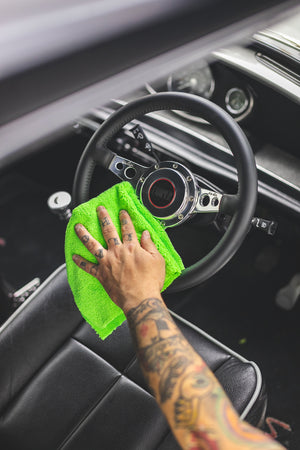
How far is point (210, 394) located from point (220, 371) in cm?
39

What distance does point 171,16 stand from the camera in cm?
108

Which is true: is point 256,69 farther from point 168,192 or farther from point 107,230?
point 107,230

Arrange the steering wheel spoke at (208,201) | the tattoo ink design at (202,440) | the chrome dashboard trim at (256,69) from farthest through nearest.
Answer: the chrome dashboard trim at (256,69) < the steering wheel spoke at (208,201) < the tattoo ink design at (202,440)

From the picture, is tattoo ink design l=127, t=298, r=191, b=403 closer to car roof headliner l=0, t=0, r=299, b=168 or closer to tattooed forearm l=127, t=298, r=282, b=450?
tattooed forearm l=127, t=298, r=282, b=450

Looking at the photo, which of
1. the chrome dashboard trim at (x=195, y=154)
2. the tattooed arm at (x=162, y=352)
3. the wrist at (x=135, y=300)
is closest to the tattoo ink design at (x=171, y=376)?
the tattooed arm at (x=162, y=352)

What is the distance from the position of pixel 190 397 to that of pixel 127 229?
344 millimetres

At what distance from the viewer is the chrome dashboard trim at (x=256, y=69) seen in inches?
42.7

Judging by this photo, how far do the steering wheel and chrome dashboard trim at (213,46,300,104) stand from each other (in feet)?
1.00

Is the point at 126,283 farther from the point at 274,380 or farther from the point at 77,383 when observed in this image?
the point at 274,380

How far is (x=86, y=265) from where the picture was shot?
82 centimetres

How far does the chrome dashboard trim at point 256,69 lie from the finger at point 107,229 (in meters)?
0.61

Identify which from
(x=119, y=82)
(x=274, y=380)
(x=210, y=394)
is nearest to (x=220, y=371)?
(x=210, y=394)

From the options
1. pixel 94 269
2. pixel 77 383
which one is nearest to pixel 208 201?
pixel 94 269

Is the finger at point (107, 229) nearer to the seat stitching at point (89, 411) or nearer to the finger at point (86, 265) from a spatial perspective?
the finger at point (86, 265)
